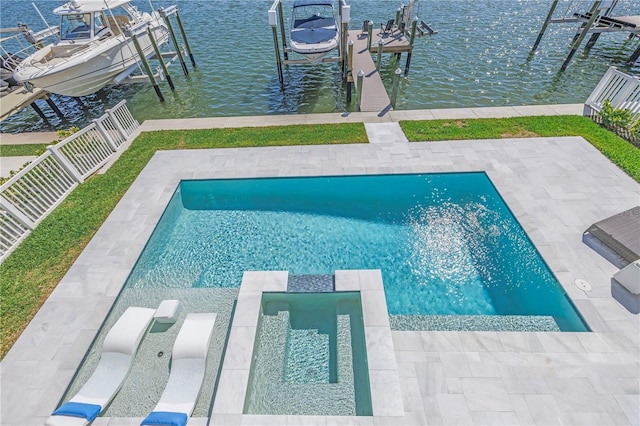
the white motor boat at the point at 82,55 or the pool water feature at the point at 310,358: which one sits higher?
the white motor boat at the point at 82,55

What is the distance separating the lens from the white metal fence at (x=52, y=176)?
7.88 metres

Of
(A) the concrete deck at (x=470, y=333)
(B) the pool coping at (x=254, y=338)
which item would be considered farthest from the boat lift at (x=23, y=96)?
(B) the pool coping at (x=254, y=338)

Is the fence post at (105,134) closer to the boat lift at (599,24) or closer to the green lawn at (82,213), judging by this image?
the green lawn at (82,213)

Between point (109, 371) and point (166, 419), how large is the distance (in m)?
1.73

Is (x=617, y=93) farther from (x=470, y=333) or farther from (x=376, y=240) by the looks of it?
(x=470, y=333)

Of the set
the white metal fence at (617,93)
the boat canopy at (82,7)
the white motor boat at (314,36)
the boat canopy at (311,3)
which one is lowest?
the white metal fence at (617,93)

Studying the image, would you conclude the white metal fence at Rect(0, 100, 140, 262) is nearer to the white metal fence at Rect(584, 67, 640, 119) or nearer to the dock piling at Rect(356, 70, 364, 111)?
the dock piling at Rect(356, 70, 364, 111)

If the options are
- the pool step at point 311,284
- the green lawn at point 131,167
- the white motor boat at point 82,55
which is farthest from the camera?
the white motor boat at point 82,55

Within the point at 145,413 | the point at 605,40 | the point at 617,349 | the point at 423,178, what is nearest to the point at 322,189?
the point at 423,178

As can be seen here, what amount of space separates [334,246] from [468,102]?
11.8 m

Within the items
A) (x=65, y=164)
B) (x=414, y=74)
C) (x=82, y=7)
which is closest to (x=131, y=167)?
(x=65, y=164)

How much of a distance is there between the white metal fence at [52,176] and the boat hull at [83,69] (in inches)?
172

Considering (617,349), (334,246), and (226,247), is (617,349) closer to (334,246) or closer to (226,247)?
(334,246)

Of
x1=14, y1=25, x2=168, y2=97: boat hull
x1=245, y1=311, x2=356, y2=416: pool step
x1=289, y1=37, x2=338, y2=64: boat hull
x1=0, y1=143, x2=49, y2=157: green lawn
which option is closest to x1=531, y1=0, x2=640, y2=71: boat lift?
x1=289, y1=37, x2=338, y2=64: boat hull
